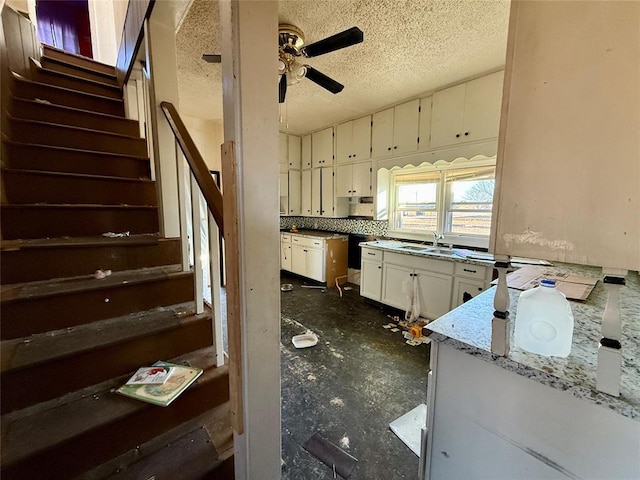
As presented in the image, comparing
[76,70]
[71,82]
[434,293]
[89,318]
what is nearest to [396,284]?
[434,293]

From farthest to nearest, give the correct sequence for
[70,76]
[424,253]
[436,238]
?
[436,238], [424,253], [70,76]

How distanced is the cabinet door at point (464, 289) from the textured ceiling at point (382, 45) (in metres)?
2.02

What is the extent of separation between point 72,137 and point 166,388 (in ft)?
6.64

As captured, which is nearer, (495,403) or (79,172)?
(495,403)

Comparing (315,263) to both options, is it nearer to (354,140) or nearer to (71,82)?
(354,140)

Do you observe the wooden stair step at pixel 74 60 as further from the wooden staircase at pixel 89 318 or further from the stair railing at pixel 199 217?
the stair railing at pixel 199 217

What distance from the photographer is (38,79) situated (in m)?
2.35

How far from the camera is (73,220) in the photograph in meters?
1.60

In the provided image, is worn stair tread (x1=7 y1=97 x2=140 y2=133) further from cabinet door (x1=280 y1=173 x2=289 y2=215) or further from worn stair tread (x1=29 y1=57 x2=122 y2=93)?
cabinet door (x1=280 y1=173 x2=289 y2=215)

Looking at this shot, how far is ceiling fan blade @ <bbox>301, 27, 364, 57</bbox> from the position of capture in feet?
5.40

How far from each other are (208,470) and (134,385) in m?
0.46

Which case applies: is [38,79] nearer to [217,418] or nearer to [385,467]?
[217,418]

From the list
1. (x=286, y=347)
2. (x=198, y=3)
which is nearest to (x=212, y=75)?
(x=198, y=3)

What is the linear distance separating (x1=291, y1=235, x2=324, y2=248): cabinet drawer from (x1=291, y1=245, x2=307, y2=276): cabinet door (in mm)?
72
